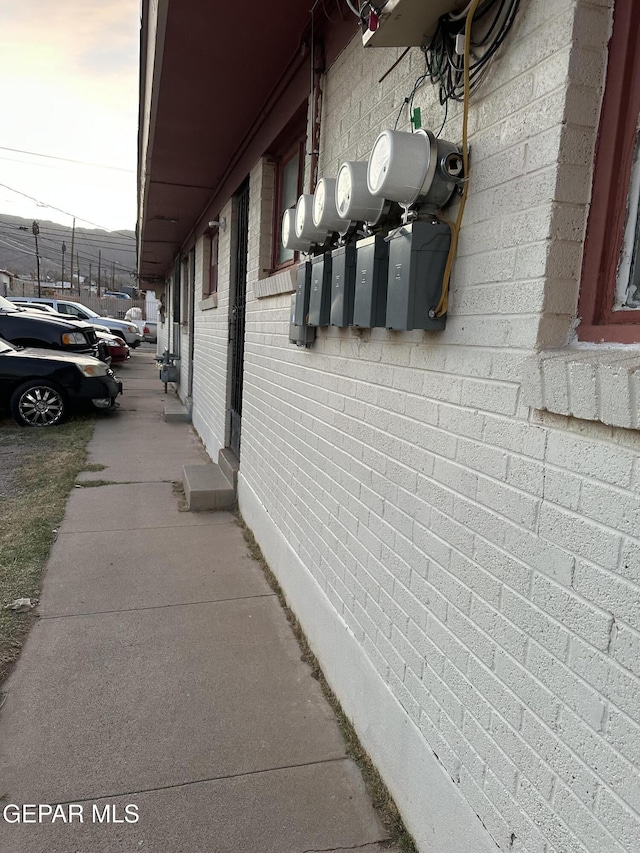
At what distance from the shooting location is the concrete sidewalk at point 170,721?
2.13 metres

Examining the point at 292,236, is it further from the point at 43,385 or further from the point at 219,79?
the point at 43,385

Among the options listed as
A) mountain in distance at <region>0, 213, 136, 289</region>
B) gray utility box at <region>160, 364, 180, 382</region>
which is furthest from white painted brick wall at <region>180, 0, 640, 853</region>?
mountain in distance at <region>0, 213, 136, 289</region>

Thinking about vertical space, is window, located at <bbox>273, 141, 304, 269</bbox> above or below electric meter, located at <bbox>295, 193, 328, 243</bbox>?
above

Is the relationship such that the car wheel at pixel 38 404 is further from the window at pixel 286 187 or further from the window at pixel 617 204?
the window at pixel 617 204

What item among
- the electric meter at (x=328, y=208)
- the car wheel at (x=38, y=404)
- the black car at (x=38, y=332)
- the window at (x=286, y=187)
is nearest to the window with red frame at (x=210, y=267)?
the car wheel at (x=38, y=404)

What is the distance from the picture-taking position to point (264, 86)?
13.9 feet

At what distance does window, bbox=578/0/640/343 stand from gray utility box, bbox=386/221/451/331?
1.77 feet

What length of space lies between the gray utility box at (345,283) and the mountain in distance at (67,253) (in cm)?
9335

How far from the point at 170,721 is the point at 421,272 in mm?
2222

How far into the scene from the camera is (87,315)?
79.2 feet

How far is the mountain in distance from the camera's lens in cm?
9681

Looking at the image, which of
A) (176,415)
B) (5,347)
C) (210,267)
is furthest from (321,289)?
(5,347)

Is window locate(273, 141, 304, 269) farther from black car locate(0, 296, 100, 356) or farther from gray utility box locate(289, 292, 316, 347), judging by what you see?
black car locate(0, 296, 100, 356)

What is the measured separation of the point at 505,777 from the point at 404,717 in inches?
24.4
